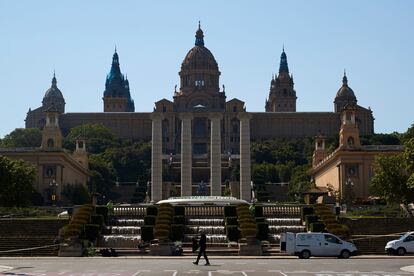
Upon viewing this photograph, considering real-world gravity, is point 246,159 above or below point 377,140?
below

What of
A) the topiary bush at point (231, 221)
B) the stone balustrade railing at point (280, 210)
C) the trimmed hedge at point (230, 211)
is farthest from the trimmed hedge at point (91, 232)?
the stone balustrade railing at point (280, 210)

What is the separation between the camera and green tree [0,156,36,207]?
7525cm

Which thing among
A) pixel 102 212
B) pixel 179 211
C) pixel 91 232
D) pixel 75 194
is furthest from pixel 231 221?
pixel 75 194

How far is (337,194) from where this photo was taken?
109 metres

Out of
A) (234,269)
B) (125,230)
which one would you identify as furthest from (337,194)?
(234,269)

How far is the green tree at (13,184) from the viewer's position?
7525cm

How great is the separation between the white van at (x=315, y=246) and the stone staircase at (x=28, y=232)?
14638 millimetres

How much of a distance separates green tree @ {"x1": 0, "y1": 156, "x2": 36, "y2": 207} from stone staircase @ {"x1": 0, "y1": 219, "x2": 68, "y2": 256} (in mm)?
16252

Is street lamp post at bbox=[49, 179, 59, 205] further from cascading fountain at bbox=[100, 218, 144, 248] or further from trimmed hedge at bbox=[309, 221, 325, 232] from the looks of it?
trimmed hedge at bbox=[309, 221, 325, 232]

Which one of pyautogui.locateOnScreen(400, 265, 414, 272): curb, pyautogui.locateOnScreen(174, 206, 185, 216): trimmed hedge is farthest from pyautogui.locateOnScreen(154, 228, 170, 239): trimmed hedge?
pyautogui.locateOnScreen(400, 265, 414, 272): curb

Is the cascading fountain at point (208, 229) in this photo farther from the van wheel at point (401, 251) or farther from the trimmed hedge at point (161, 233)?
the van wheel at point (401, 251)

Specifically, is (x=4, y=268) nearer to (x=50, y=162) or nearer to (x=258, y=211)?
(x=258, y=211)

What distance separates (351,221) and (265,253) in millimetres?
11710

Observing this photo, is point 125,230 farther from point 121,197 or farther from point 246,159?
point 121,197
